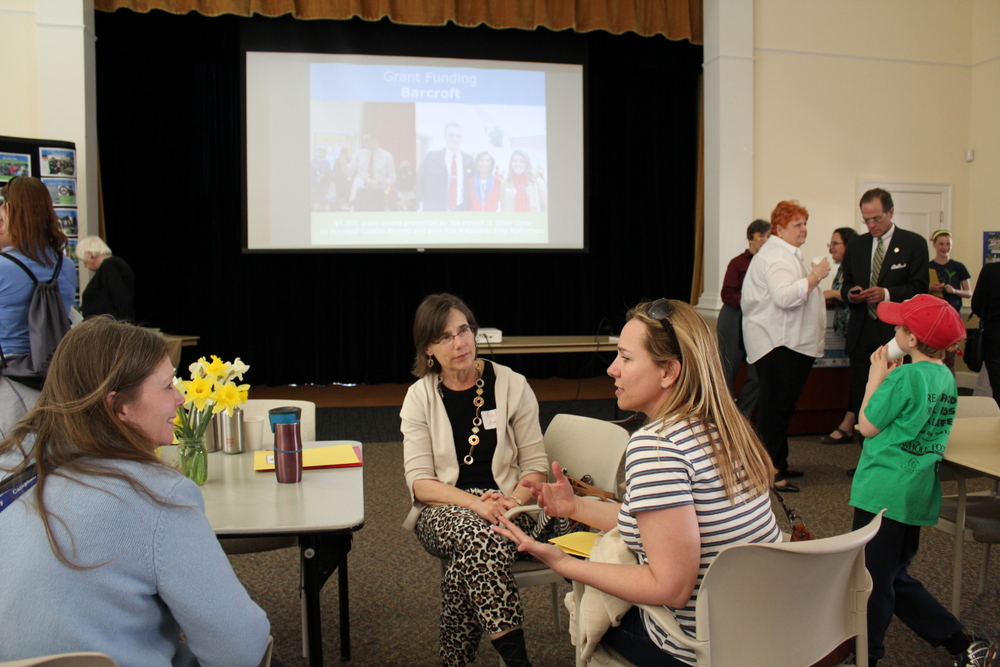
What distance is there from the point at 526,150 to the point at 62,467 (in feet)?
17.5

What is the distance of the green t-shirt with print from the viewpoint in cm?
196

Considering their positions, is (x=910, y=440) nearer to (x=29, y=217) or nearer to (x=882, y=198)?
(x=882, y=198)

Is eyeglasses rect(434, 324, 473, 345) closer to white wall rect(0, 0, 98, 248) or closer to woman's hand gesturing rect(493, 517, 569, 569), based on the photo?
woman's hand gesturing rect(493, 517, 569, 569)

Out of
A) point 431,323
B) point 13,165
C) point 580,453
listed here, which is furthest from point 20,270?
point 13,165

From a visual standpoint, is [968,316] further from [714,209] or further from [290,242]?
[290,242]

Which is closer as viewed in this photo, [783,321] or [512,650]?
[512,650]

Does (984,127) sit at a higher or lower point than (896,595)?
higher

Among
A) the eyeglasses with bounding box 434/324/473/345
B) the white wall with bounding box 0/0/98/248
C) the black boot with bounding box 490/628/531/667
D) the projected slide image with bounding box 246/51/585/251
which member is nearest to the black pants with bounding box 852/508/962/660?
the black boot with bounding box 490/628/531/667

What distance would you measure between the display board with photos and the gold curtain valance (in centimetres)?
129

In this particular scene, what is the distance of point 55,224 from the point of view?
2.72 m

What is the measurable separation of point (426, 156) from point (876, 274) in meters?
3.39

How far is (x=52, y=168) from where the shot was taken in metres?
4.85

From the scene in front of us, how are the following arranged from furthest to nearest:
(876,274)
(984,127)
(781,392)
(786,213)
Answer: (984,127)
(876,274)
(781,392)
(786,213)

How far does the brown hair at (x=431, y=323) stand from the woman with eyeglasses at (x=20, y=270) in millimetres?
1458
